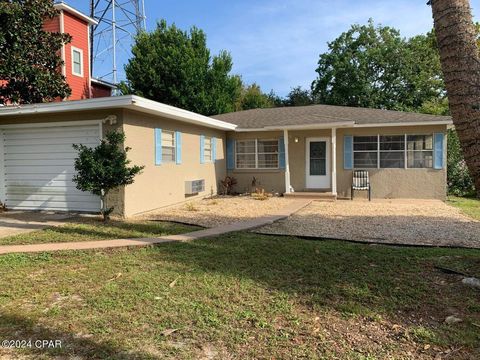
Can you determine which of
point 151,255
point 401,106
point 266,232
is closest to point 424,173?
point 266,232

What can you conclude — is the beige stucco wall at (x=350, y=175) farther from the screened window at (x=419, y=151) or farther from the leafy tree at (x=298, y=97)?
the leafy tree at (x=298, y=97)

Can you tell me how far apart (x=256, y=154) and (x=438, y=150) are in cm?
652

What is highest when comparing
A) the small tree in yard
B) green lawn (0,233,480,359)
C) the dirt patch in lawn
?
the small tree in yard

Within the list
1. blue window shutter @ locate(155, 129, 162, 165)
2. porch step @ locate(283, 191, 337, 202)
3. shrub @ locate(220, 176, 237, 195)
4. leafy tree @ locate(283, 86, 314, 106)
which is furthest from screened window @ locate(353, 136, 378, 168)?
leafy tree @ locate(283, 86, 314, 106)

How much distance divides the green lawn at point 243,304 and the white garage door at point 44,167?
14.6ft

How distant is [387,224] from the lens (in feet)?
28.5

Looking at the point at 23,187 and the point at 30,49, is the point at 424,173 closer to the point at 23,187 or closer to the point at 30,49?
the point at 23,187

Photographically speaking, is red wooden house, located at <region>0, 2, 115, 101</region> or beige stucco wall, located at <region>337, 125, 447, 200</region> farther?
red wooden house, located at <region>0, 2, 115, 101</region>

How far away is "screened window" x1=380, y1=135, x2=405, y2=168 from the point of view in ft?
45.9

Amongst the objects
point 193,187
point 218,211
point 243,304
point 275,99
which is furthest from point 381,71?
point 243,304

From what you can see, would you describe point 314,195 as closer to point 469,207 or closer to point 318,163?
point 318,163

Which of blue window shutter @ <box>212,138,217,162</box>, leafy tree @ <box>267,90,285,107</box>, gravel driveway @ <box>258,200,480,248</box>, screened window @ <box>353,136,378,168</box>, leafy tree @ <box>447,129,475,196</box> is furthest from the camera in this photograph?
leafy tree @ <box>267,90,285,107</box>

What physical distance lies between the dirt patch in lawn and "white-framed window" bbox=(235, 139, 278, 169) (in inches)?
91.4

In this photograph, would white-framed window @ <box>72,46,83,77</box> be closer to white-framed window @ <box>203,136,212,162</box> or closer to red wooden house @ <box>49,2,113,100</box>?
red wooden house @ <box>49,2,113,100</box>
